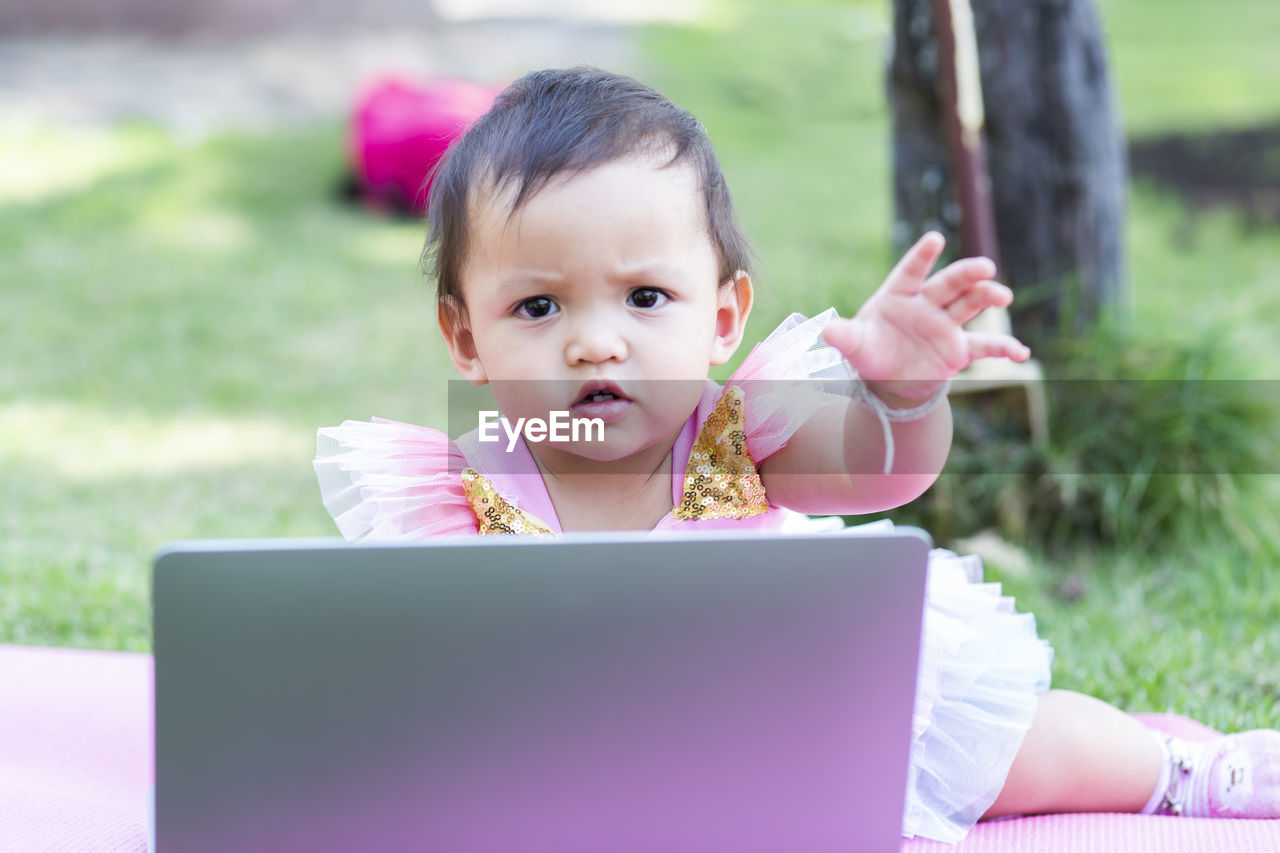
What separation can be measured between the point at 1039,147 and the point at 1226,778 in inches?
69.1

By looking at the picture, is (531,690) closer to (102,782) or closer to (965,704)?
(965,704)

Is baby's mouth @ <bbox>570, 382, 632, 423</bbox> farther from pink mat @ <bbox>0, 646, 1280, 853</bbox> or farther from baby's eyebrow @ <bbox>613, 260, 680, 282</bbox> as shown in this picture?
pink mat @ <bbox>0, 646, 1280, 853</bbox>

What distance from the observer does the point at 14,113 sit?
594 cm

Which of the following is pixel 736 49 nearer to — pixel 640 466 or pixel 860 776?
pixel 640 466

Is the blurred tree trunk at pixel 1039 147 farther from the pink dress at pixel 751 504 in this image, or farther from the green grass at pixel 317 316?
the pink dress at pixel 751 504

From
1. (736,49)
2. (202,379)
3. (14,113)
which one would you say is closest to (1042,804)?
(202,379)

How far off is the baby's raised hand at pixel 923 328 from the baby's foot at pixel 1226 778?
776mm

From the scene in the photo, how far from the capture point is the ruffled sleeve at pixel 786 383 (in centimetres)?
139

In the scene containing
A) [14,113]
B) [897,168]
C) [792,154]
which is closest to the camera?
[897,168]

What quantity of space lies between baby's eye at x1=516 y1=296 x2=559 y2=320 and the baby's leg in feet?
2.46

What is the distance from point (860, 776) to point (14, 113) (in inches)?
239

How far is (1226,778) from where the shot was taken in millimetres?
1559

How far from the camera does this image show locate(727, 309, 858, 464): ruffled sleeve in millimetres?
1389

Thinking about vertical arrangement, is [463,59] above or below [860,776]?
above
